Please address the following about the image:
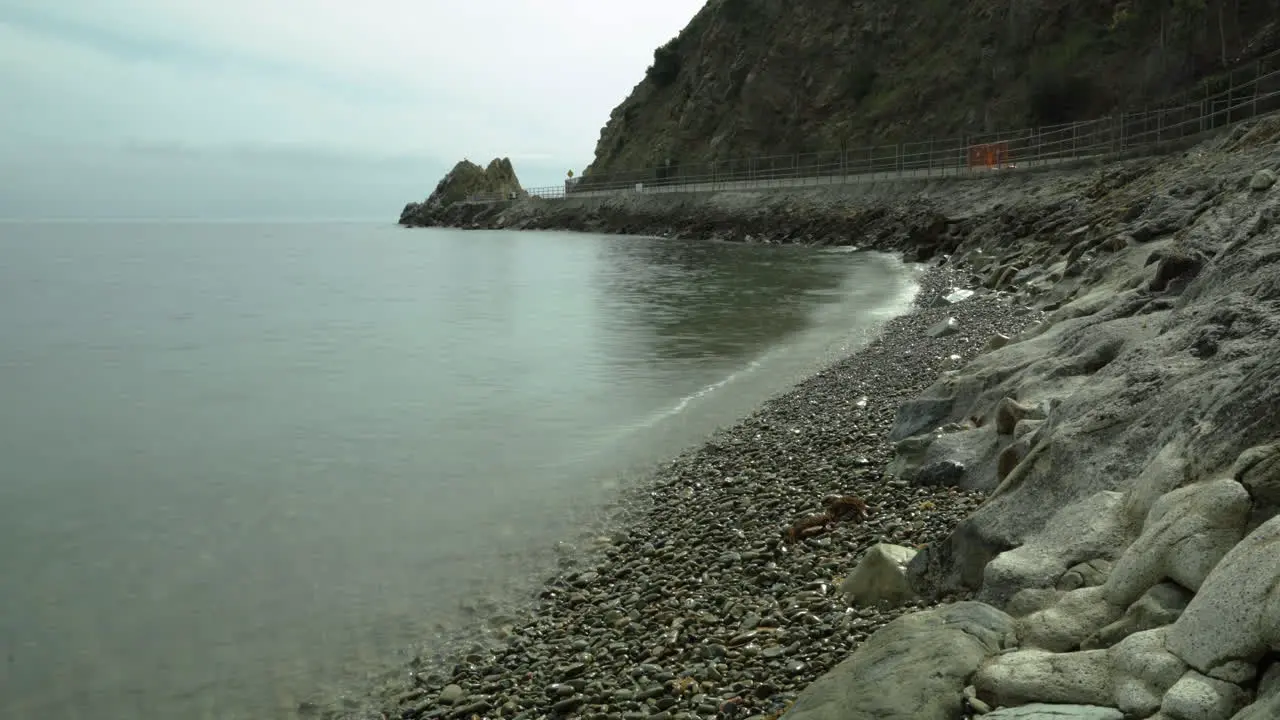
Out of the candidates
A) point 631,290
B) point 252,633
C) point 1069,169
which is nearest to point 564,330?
point 631,290

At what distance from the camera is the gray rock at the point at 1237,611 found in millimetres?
3314

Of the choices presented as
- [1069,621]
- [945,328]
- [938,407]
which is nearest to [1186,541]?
[1069,621]

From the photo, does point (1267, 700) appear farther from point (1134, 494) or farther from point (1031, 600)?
point (1134, 494)

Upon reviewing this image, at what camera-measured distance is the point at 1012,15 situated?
59.1 meters

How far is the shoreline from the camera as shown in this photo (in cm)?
575

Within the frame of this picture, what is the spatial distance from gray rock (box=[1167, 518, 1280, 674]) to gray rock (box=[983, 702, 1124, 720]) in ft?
1.15

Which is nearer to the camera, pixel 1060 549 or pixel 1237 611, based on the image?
pixel 1237 611

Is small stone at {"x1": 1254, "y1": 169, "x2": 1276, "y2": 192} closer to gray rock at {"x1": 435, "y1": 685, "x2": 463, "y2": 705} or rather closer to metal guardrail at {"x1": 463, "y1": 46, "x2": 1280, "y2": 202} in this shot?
gray rock at {"x1": 435, "y1": 685, "x2": 463, "y2": 705}

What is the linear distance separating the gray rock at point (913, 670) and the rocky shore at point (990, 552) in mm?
12

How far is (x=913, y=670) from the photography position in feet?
14.1

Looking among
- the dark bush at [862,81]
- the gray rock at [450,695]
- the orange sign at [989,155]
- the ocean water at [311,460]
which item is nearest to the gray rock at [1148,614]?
the gray rock at [450,695]

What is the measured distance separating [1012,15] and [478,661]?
62140mm

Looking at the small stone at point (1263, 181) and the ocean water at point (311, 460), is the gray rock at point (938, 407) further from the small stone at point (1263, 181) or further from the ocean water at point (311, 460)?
the small stone at point (1263, 181)

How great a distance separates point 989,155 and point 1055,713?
49.4 meters
